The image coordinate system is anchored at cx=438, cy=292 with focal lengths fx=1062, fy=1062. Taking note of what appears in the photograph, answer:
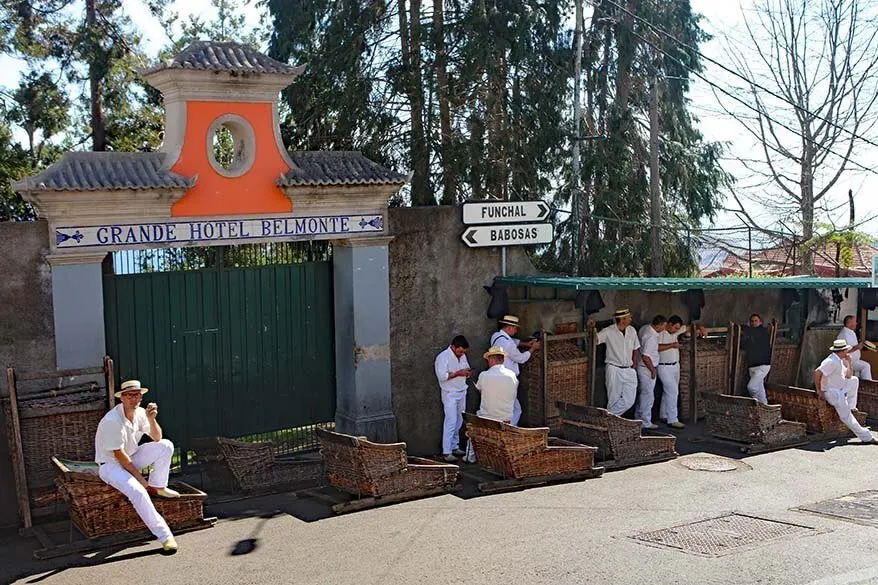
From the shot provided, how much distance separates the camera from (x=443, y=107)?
1966 centimetres

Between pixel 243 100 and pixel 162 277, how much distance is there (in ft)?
6.95

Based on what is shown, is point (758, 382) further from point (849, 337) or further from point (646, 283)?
point (646, 283)

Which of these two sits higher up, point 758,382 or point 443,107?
point 443,107

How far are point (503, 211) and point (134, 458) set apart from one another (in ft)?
19.0

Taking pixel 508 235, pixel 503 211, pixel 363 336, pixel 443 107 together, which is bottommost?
pixel 363 336

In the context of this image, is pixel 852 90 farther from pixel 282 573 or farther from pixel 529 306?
pixel 282 573

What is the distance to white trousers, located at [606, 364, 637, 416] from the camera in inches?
563

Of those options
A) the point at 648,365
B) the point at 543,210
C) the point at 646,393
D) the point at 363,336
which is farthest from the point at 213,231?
the point at 646,393

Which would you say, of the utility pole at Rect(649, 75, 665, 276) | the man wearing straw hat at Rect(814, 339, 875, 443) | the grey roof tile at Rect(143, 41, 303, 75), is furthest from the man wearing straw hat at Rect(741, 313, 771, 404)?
the grey roof tile at Rect(143, 41, 303, 75)

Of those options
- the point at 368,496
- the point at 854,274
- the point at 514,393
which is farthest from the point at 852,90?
the point at 368,496

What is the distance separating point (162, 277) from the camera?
11.6 m

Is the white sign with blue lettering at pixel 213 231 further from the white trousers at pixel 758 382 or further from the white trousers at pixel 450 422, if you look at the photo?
the white trousers at pixel 758 382

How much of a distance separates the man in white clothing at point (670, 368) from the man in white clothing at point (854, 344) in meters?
2.67

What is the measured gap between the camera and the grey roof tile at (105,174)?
34.0ft
